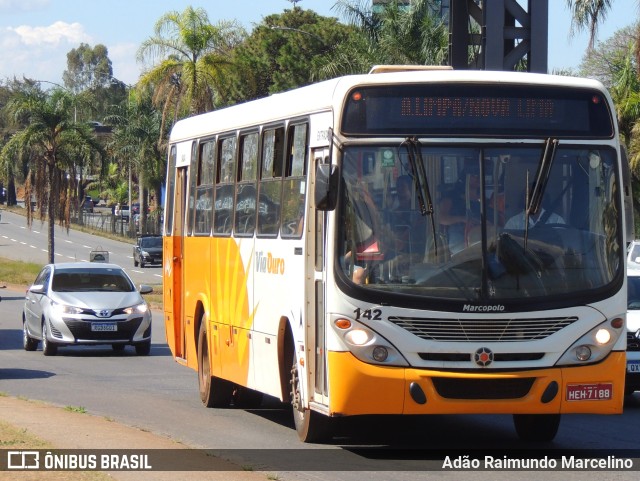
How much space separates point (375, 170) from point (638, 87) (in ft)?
121

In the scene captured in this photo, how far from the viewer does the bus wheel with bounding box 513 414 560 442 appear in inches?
487

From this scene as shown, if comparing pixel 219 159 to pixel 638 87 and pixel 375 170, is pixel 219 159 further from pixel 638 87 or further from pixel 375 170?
pixel 638 87

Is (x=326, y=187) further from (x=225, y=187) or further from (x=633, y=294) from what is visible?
(x=633, y=294)

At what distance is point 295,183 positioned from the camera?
12.2 meters

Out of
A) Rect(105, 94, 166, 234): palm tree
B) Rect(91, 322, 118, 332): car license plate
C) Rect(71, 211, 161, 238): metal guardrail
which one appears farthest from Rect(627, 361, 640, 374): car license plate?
Rect(71, 211, 161, 238): metal guardrail

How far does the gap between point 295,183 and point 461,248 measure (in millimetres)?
2147

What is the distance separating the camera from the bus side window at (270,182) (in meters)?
12.7

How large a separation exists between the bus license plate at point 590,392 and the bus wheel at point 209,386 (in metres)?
5.68

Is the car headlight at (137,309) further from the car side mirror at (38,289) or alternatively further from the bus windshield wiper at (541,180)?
the bus windshield wiper at (541,180)

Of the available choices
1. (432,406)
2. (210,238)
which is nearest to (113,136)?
(210,238)

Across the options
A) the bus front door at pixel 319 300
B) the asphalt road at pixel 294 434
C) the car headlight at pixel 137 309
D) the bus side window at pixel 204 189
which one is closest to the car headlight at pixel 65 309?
the car headlight at pixel 137 309

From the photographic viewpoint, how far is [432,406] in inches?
412

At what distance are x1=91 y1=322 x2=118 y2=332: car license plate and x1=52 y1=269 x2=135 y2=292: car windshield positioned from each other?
3.81 feet

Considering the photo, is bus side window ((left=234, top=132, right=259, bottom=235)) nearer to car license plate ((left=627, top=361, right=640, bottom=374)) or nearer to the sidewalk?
the sidewalk
